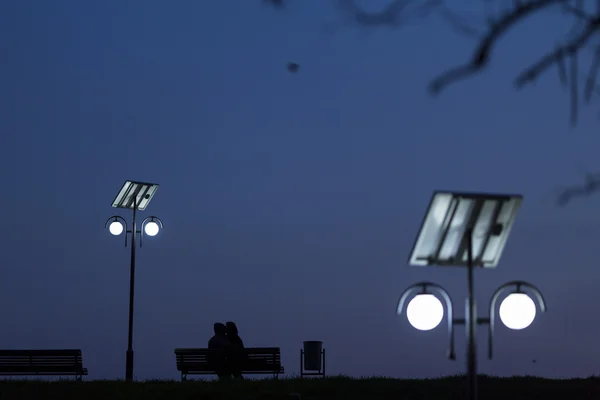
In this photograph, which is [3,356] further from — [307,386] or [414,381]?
[414,381]

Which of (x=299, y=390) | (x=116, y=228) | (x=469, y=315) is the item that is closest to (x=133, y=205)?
(x=116, y=228)

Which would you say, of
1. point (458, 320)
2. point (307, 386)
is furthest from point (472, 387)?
point (307, 386)

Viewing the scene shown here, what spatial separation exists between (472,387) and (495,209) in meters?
1.62

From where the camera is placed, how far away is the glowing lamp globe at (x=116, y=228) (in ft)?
85.3

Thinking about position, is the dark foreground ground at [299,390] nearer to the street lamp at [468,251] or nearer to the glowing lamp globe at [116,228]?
the glowing lamp globe at [116,228]

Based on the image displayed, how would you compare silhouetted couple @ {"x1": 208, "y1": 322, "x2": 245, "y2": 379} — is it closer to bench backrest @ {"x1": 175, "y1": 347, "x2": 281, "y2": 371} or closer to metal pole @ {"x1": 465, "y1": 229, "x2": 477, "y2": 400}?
bench backrest @ {"x1": 175, "y1": 347, "x2": 281, "y2": 371}

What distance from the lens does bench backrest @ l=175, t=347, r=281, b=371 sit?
74.4ft

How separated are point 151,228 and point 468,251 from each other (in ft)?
57.0

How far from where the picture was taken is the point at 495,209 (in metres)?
9.26

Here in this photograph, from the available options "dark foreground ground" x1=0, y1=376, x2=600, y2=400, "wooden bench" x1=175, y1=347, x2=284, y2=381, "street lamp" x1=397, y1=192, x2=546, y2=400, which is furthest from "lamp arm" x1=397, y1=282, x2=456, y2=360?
"wooden bench" x1=175, y1=347, x2=284, y2=381

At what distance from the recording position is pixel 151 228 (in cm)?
2588

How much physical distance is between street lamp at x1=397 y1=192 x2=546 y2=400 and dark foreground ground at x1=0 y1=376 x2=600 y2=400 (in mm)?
Answer: 9077

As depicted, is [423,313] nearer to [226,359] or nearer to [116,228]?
[226,359]

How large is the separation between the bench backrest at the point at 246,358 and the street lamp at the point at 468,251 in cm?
1381
